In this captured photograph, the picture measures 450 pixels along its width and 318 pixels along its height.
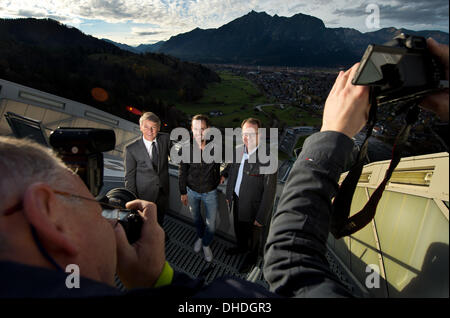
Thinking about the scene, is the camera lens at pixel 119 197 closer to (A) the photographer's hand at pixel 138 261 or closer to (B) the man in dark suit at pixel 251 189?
(A) the photographer's hand at pixel 138 261

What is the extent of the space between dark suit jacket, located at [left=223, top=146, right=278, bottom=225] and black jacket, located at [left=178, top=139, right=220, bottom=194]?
0.95 ft

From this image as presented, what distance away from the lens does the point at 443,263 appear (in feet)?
2.09

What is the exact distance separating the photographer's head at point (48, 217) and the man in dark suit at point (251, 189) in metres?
2.08

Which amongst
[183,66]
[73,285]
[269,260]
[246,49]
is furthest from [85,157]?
[246,49]

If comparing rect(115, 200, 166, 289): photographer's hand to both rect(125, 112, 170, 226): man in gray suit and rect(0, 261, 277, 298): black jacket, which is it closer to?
rect(0, 261, 277, 298): black jacket

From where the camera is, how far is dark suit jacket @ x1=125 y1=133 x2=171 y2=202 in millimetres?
3008

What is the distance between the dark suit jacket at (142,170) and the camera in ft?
Result: 9.87

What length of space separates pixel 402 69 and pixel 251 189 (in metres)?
2.19

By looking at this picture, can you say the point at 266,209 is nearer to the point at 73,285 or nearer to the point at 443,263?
the point at 443,263

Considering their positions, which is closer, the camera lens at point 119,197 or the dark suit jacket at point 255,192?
the camera lens at point 119,197

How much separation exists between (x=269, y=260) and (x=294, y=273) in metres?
0.09

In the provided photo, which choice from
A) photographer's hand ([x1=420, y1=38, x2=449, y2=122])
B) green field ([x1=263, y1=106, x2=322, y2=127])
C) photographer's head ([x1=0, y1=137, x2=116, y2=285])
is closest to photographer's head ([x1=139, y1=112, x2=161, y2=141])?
photographer's head ([x1=0, y1=137, x2=116, y2=285])

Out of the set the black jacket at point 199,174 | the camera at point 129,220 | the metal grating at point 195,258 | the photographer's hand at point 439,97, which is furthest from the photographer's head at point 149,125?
the photographer's hand at point 439,97

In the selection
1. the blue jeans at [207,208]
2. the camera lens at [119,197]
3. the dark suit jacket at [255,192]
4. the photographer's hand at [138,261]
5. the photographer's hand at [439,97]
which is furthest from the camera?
the blue jeans at [207,208]
